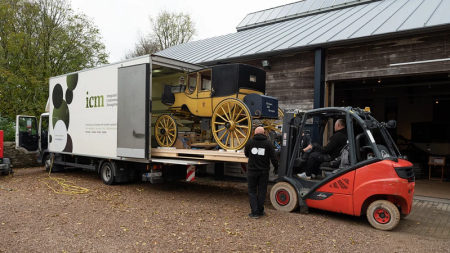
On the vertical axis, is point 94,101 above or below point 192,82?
below

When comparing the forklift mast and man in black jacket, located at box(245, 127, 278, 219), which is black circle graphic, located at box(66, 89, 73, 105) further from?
the forklift mast

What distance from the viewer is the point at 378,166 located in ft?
16.7

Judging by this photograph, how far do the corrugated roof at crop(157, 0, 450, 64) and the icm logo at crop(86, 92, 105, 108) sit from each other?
152 inches

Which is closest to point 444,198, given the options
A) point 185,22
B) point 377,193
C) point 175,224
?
point 377,193

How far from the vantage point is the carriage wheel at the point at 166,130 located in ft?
25.5

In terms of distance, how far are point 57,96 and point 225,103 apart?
20.9 feet

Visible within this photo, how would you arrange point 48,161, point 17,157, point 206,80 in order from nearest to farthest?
point 206,80, point 48,161, point 17,157

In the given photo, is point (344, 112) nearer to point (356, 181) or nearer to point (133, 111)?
point (356, 181)

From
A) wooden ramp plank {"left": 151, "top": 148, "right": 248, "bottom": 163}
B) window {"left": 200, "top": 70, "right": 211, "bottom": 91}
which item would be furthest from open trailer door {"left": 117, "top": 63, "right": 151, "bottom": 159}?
window {"left": 200, "top": 70, "right": 211, "bottom": 91}

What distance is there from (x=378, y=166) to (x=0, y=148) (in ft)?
35.6

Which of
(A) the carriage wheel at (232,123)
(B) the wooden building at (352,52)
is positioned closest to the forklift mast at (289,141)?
(A) the carriage wheel at (232,123)

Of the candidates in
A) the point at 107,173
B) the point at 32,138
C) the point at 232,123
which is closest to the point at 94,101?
the point at 107,173

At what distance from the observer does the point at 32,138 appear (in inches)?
472

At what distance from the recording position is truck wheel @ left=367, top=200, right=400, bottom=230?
16.5ft
